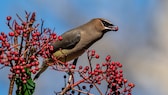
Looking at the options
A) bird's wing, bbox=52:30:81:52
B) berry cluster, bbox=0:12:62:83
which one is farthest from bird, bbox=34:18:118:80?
berry cluster, bbox=0:12:62:83

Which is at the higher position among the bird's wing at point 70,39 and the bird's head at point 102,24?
the bird's head at point 102,24

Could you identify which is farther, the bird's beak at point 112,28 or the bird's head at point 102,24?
the bird's head at point 102,24

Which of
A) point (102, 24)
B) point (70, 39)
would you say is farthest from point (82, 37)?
point (102, 24)

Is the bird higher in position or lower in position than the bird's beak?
lower

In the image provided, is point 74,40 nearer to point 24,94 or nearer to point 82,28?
point 82,28

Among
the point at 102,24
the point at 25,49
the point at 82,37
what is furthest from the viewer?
the point at 82,37

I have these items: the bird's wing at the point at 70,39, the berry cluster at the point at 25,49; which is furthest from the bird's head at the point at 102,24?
the berry cluster at the point at 25,49

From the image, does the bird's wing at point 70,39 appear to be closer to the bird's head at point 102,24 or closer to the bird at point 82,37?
the bird at point 82,37

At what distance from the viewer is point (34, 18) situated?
3.76 metres

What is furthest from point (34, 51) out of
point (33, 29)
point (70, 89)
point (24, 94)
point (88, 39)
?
point (88, 39)

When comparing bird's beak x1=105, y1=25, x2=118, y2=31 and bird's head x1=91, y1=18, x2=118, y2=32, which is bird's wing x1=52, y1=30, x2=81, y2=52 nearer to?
bird's head x1=91, y1=18, x2=118, y2=32

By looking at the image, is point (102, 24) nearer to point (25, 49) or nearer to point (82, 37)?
point (82, 37)

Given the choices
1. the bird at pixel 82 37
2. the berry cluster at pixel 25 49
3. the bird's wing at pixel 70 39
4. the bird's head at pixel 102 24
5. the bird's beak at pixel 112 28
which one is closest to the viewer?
the berry cluster at pixel 25 49

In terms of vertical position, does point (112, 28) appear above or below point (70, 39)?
above
